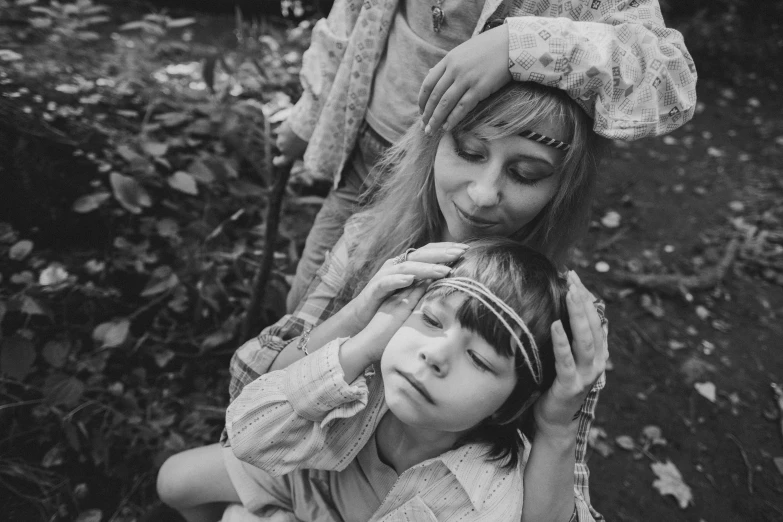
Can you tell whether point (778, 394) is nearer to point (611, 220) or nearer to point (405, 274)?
point (611, 220)

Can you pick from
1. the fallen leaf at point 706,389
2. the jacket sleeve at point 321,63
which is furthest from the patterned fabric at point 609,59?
the fallen leaf at point 706,389

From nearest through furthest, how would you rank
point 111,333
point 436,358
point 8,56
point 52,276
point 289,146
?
point 436,358 → point 289,146 → point 111,333 → point 52,276 → point 8,56

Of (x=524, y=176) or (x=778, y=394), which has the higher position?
(x=524, y=176)

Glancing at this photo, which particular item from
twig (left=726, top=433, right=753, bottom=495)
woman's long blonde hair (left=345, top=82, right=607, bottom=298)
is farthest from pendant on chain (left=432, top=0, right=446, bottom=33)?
twig (left=726, top=433, right=753, bottom=495)

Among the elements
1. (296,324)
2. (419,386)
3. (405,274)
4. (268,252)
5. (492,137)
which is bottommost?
(268,252)

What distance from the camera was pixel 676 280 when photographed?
13.4 ft

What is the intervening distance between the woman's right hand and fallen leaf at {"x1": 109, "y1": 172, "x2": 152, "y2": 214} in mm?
1939

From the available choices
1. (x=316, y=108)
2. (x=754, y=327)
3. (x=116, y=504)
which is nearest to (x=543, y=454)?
(x=316, y=108)

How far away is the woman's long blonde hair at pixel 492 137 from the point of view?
1365 mm

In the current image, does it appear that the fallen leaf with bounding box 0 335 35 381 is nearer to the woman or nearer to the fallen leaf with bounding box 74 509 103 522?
the fallen leaf with bounding box 74 509 103 522

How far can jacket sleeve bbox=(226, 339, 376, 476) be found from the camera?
133 centimetres

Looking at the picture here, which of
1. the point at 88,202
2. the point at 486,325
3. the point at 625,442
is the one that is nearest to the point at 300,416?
the point at 486,325

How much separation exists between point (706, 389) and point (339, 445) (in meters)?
2.79

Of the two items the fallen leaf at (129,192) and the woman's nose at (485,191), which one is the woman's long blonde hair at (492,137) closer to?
the woman's nose at (485,191)
